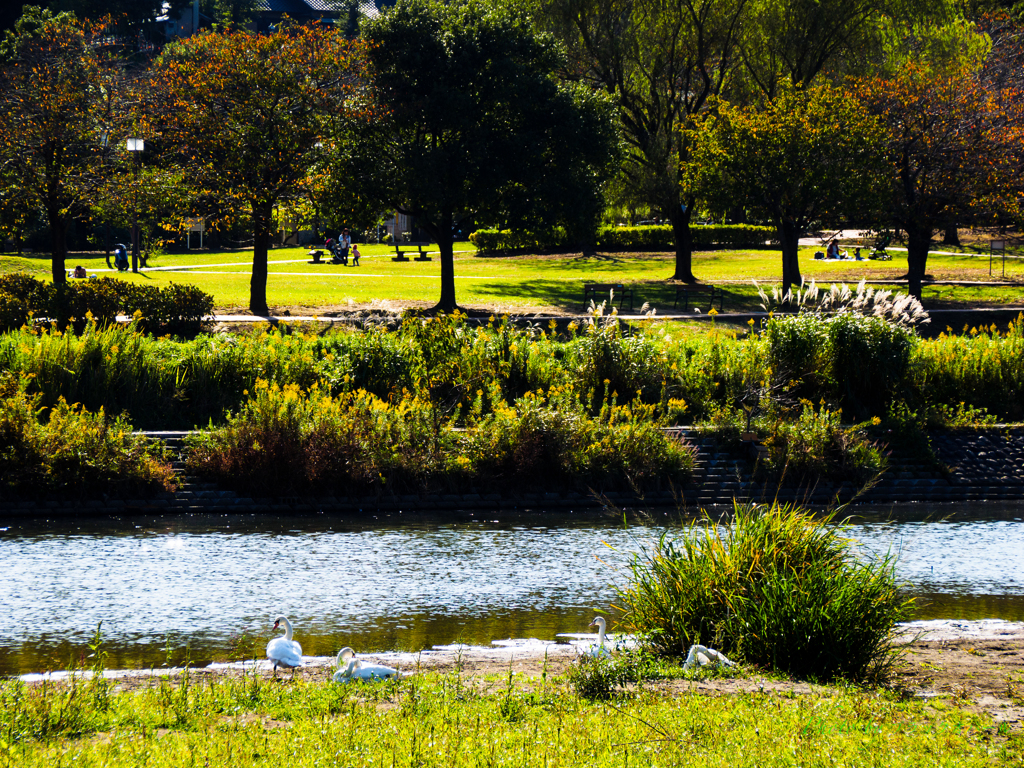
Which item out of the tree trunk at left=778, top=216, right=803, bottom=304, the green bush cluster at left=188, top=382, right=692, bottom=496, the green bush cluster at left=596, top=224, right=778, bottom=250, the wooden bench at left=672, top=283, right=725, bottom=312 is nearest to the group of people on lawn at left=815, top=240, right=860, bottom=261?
the green bush cluster at left=596, top=224, right=778, bottom=250

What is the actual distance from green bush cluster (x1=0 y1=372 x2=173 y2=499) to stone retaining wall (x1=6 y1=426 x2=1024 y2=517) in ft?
1.05

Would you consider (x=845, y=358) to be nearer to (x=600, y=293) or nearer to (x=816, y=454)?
(x=816, y=454)

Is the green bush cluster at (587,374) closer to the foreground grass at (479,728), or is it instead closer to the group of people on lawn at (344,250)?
the foreground grass at (479,728)

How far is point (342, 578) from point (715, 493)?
29.6 ft

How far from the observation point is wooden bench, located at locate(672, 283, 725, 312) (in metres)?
37.8

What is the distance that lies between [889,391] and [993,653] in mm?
15108

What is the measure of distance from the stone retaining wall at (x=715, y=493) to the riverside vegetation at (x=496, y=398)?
326 mm

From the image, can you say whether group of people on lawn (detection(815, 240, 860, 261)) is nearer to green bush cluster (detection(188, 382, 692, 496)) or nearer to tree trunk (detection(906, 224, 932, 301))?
tree trunk (detection(906, 224, 932, 301))

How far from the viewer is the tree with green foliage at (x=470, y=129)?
34.3 m

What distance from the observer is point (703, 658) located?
360 inches

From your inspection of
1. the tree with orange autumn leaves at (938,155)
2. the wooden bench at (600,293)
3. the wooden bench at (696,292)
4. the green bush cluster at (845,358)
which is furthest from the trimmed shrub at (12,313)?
the tree with orange autumn leaves at (938,155)

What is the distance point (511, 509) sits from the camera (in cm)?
2073

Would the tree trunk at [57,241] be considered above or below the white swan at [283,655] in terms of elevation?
above

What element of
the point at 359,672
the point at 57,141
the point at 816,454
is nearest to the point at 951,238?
the point at 816,454
